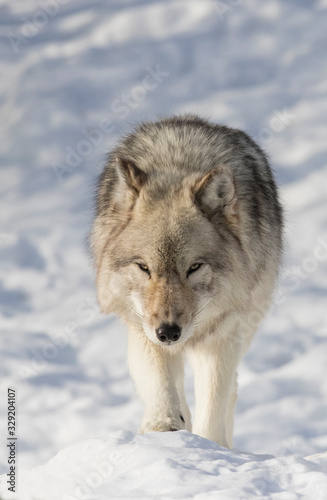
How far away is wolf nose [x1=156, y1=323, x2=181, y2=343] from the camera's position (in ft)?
16.7

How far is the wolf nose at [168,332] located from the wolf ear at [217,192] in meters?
0.94

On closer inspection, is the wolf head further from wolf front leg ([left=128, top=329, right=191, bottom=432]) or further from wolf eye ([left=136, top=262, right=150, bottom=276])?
wolf front leg ([left=128, top=329, right=191, bottom=432])

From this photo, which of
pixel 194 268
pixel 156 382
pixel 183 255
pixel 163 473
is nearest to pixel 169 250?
pixel 183 255

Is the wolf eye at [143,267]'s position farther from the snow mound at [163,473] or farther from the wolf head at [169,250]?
the snow mound at [163,473]

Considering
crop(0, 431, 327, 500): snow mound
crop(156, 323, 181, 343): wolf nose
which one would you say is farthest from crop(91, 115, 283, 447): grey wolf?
crop(0, 431, 327, 500): snow mound

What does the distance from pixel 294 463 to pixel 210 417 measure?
149 centimetres

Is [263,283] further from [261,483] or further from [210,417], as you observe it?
[261,483]

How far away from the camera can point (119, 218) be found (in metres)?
5.79

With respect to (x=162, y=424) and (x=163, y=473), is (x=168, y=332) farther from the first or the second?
(x=163, y=473)

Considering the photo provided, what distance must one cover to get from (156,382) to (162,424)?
32 cm

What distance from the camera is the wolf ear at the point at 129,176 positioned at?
18.1ft

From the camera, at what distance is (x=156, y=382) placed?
5.77 metres

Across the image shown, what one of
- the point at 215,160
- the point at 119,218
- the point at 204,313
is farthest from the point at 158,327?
the point at 215,160

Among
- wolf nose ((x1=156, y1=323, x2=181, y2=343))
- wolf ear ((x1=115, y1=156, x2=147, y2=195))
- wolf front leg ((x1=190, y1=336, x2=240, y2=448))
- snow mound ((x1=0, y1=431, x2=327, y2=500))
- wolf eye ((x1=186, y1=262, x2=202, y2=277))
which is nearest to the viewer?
snow mound ((x1=0, y1=431, x2=327, y2=500))
